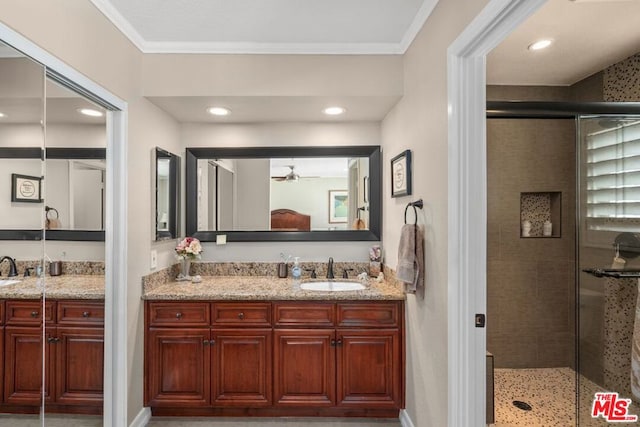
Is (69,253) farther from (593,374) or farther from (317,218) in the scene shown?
(593,374)

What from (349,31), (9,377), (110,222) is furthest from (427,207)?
(9,377)

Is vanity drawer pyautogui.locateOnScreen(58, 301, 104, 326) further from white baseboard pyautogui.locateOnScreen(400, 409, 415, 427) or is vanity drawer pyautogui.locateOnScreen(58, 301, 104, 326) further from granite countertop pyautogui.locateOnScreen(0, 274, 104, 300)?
white baseboard pyautogui.locateOnScreen(400, 409, 415, 427)

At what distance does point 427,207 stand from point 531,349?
200 cm

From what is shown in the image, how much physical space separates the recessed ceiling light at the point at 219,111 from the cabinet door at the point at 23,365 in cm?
171

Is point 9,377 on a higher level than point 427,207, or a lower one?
lower

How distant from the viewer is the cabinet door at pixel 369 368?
2375 millimetres

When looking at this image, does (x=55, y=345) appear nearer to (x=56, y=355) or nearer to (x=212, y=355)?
(x=56, y=355)

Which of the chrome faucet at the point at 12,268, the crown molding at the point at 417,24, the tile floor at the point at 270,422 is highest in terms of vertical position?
the crown molding at the point at 417,24

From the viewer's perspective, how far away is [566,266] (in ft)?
9.70

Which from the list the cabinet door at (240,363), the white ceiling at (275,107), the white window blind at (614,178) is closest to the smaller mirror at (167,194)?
the white ceiling at (275,107)

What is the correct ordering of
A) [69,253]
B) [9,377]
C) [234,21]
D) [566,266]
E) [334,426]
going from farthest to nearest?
[566,266]
[334,426]
[234,21]
[69,253]
[9,377]

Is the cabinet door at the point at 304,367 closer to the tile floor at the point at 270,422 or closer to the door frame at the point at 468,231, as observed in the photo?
the tile floor at the point at 270,422
